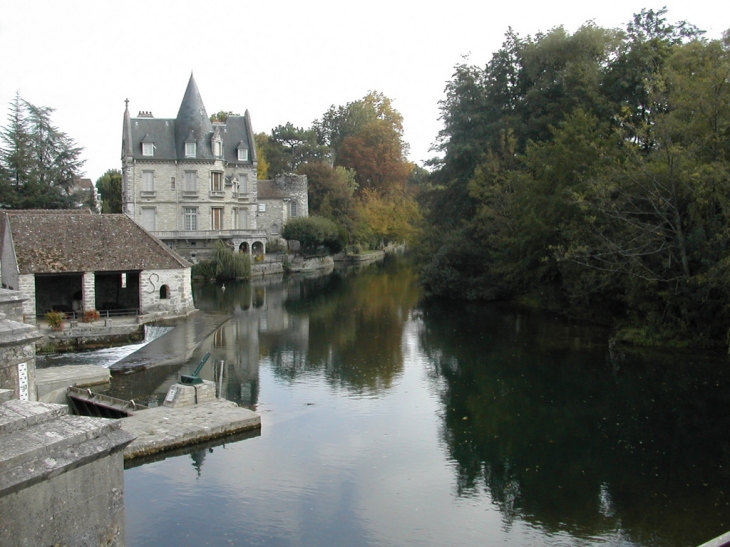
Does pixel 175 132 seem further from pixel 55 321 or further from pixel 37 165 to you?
pixel 55 321

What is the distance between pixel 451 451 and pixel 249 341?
41.3 ft

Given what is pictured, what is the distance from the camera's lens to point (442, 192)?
40281 mm

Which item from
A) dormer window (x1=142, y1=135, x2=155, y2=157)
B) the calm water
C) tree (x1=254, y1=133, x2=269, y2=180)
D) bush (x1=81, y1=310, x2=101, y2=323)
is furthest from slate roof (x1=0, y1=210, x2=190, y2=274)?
tree (x1=254, y1=133, x2=269, y2=180)

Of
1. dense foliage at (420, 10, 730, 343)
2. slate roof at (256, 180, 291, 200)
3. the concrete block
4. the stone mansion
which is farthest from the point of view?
slate roof at (256, 180, 291, 200)

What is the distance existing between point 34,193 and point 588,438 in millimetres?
39506

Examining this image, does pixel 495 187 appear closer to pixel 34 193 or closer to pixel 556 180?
pixel 556 180

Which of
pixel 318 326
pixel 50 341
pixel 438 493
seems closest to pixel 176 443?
pixel 438 493

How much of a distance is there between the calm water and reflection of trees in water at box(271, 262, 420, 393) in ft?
0.46

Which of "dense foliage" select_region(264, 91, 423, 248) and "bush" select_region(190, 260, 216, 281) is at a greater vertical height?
"dense foliage" select_region(264, 91, 423, 248)

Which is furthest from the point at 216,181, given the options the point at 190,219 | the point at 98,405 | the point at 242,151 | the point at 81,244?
the point at 98,405

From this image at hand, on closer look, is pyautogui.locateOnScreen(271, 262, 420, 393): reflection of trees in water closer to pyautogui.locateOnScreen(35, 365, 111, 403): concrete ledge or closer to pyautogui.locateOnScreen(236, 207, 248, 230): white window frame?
pyautogui.locateOnScreen(35, 365, 111, 403): concrete ledge

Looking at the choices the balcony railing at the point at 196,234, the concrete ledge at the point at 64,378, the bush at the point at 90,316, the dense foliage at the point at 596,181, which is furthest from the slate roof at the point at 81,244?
the balcony railing at the point at 196,234

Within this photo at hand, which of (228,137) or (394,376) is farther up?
(228,137)

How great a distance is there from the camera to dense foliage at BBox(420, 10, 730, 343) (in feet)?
68.7
